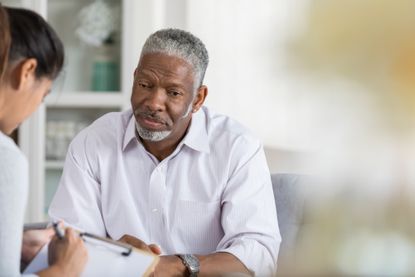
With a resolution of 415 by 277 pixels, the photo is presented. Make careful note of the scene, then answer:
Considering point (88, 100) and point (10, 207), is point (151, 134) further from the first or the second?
point (88, 100)

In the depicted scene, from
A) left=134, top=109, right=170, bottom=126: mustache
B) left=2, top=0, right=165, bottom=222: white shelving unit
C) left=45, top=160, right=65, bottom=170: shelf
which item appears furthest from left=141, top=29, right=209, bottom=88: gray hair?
left=45, top=160, right=65, bottom=170: shelf

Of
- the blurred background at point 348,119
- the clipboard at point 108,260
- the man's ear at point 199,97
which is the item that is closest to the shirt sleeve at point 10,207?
the clipboard at point 108,260

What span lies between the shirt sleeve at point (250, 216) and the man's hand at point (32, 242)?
1.76 feet

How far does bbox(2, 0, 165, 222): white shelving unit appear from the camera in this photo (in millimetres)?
2812

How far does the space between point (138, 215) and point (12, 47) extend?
2.42ft

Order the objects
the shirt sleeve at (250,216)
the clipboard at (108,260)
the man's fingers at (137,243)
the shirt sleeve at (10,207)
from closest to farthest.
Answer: the shirt sleeve at (10,207) → the clipboard at (108,260) → the man's fingers at (137,243) → the shirt sleeve at (250,216)

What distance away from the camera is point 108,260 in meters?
0.86

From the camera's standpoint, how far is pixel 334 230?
13cm

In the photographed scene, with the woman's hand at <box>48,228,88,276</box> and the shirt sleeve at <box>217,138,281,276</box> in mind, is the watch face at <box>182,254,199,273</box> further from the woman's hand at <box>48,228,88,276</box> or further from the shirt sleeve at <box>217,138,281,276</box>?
the woman's hand at <box>48,228,88,276</box>

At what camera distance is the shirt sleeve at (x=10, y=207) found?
2.30 feet

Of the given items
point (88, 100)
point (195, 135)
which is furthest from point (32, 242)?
point (88, 100)

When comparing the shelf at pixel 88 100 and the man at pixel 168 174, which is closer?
the man at pixel 168 174

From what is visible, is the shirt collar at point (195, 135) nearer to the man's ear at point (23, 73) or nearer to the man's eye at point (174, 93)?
the man's eye at point (174, 93)

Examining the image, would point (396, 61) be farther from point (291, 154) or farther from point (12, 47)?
point (12, 47)
